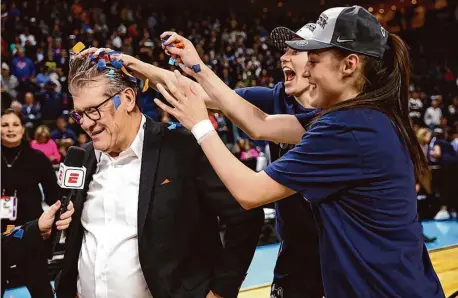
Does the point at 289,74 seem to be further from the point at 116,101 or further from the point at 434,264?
the point at 434,264

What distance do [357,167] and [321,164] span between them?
4.1 inches

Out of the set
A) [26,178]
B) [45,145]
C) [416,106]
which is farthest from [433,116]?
[26,178]

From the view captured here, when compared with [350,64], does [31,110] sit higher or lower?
lower

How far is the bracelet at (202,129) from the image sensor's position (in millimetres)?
1861

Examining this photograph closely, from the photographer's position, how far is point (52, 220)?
2.19 meters

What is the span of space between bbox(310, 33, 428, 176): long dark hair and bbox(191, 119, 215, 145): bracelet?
1.23ft

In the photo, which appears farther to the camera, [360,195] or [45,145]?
[45,145]

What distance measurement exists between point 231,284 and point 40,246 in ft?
2.60

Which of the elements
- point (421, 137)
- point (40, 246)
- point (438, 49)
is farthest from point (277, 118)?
point (438, 49)

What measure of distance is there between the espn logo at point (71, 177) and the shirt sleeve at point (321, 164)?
0.76 metres

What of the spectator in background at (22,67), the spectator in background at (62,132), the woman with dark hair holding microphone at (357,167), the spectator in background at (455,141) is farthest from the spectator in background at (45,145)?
the spectator in background at (455,141)

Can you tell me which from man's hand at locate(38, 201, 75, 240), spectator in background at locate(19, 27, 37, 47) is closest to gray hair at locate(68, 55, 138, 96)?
man's hand at locate(38, 201, 75, 240)

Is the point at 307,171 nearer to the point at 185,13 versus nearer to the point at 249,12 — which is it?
the point at 185,13

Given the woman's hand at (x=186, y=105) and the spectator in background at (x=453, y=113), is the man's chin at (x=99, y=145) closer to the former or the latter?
the woman's hand at (x=186, y=105)
